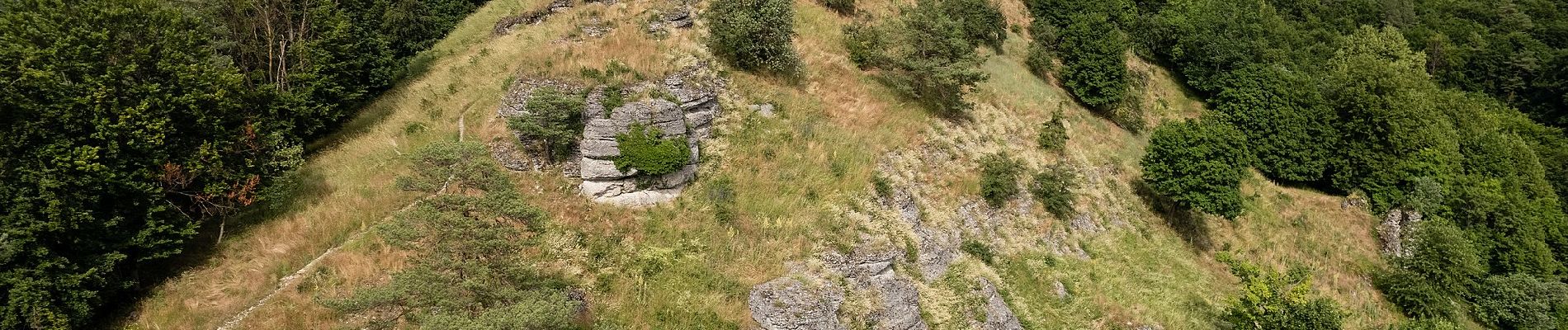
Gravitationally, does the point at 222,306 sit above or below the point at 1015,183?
above

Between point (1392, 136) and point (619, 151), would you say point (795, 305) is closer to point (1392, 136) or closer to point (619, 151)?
point (619, 151)

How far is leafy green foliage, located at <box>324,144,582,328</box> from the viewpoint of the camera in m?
12.7

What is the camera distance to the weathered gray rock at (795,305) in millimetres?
15844

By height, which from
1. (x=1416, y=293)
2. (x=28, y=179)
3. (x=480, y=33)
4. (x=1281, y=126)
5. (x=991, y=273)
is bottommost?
(x=1416, y=293)

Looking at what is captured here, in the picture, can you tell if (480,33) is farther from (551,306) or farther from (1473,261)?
(1473,261)

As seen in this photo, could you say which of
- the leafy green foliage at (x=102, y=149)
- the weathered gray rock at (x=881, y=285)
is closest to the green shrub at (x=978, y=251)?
the weathered gray rock at (x=881, y=285)

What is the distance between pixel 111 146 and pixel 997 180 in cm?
2493

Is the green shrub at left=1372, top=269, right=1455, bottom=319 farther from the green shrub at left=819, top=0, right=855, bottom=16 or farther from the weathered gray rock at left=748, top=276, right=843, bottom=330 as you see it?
the weathered gray rock at left=748, top=276, right=843, bottom=330

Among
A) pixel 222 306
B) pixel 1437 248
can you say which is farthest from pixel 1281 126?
pixel 222 306

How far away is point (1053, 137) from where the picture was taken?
31.5 m

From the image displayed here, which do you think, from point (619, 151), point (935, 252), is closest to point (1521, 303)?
point (935, 252)

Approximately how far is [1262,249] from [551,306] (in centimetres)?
3621

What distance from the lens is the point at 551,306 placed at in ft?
42.2

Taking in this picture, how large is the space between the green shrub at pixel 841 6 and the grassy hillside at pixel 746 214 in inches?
36.9
